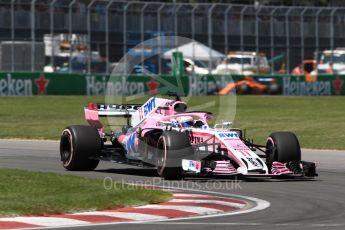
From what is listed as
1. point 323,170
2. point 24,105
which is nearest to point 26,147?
point 323,170

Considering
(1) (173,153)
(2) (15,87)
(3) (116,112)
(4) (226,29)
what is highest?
(4) (226,29)

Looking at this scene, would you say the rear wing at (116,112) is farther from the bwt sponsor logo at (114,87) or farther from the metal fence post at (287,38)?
the metal fence post at (287,38)

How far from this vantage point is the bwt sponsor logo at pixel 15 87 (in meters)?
44.8

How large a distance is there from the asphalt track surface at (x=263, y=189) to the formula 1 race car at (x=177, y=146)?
0.73 ft

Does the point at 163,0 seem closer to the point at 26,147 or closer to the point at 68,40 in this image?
the point at 68,40

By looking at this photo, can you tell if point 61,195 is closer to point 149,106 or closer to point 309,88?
point 149,106

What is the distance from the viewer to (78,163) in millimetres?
17891

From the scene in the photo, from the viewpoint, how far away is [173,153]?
1614 cm

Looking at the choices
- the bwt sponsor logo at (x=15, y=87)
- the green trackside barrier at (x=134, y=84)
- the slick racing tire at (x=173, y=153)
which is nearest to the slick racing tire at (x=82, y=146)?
the slick racing tire at (x=173, y=153)

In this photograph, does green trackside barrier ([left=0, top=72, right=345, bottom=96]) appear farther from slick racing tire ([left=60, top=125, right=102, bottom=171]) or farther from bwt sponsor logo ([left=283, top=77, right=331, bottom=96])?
slick racing tire ([left=60, top=125, right=102, bottom=171])

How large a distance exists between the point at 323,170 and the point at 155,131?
11.1 feet

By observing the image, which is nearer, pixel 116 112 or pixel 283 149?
pixel 283 149

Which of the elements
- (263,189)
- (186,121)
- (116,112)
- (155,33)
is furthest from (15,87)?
(263,189)

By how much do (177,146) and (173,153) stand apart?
0.45 ft
